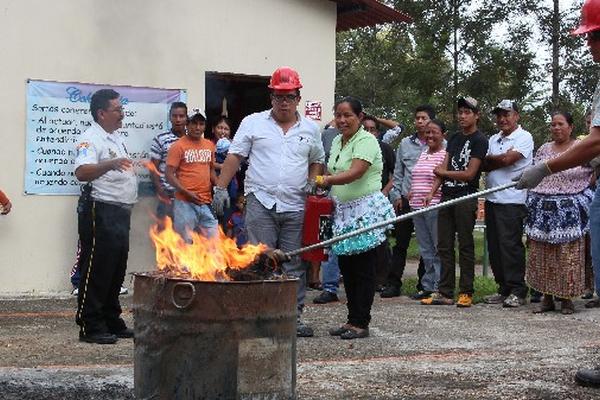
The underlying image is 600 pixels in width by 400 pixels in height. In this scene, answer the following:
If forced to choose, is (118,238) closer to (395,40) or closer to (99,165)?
(99,165)

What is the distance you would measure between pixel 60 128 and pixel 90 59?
0.81 m

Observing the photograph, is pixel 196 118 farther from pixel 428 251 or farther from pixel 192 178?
pixel 428 251

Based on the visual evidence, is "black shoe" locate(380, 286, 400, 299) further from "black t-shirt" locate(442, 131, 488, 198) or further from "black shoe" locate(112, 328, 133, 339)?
"black shoe" locate(112, 328, 133, 339)

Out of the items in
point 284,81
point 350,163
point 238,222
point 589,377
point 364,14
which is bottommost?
point 589,377

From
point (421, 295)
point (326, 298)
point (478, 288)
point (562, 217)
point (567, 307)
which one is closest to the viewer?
point (562, 217)

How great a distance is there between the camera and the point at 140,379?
Result: 4199 millimetres

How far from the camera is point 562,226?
8.42 meters

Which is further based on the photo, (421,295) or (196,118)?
(421,295)

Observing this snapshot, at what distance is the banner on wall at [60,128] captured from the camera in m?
9.14

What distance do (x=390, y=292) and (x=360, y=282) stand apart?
9.37ft

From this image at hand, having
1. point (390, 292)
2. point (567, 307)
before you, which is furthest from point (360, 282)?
point (390, 292)

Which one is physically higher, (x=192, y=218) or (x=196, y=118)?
(x=196, y=118)

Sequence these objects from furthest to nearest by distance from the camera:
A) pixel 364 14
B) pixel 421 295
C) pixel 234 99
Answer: pixel 234 99, pixel 364 14, pixel 421 295

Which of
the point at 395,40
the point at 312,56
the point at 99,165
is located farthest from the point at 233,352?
the point at 395,40
